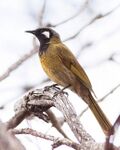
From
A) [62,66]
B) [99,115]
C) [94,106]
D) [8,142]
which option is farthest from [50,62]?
[8,142]

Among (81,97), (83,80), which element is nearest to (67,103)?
(81,97)

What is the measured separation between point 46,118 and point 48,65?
4.06 feet

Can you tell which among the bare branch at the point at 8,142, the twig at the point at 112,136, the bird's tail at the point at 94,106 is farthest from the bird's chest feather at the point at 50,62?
the twig at the point at 112,136

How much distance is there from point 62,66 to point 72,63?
0.10 m

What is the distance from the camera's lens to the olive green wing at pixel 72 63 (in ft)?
10.1

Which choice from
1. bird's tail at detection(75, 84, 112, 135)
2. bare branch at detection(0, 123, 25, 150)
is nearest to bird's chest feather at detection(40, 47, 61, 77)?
bird's tail at detection(75, 84, 112, 135)

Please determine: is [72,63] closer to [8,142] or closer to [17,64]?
[17,64]

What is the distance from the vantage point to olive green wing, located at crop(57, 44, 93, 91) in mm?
3076

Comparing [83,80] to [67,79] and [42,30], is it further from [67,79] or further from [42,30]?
[42,30]

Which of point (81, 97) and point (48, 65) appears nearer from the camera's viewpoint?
point (81, 97)

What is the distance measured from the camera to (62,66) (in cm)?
325

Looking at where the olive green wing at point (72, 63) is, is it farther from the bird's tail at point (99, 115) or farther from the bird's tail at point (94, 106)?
the bird's tail at point (99, 115)

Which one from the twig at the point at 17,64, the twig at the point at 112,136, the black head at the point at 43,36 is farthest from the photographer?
the black head at the point at 43,36

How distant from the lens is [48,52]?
131 inches
